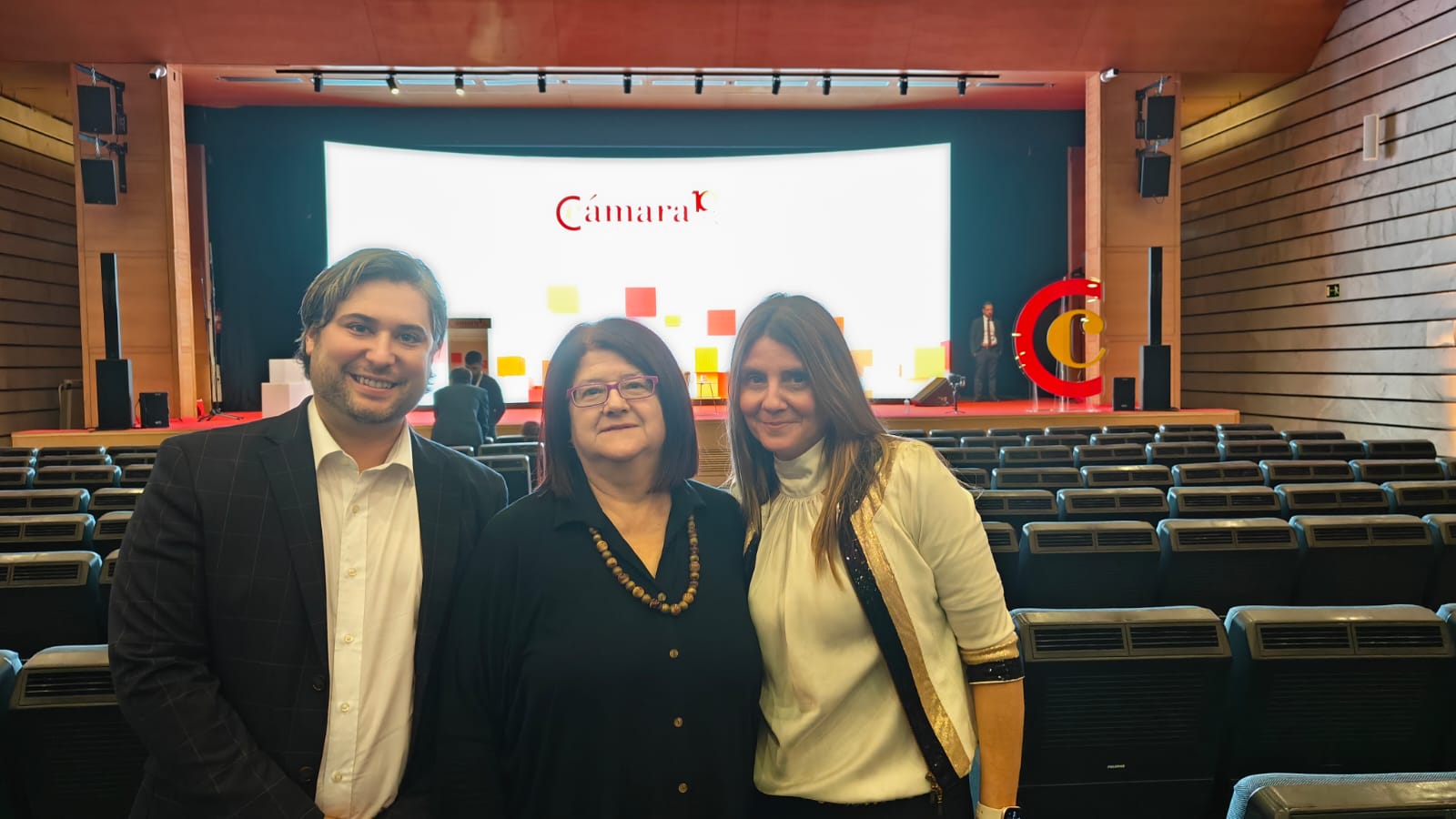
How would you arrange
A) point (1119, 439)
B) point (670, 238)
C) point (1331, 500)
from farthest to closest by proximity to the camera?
point (670, 238)
point (1119, 439)
point (1331, 500)

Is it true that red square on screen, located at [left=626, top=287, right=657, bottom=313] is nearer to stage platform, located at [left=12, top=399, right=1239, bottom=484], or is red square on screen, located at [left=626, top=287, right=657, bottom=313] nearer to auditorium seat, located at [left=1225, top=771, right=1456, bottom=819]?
stage platform, located at [left=12, top=399, right=1239, bottom=484]

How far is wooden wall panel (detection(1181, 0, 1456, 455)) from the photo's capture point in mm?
9336

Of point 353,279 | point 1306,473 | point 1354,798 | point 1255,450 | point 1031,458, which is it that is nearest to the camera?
point 1354,798

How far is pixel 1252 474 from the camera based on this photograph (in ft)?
16.0

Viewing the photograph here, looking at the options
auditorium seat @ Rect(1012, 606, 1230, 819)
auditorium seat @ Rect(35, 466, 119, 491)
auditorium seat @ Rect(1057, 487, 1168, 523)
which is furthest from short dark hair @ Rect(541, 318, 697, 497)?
auditorium seat @ Rect(35, 466, 119, 491)

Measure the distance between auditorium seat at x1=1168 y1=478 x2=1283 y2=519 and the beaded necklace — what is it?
303 cm

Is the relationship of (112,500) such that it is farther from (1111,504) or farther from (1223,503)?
(1223,503)

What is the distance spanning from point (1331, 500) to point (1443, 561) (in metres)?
0.89

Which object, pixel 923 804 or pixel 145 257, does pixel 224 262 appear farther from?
pixel 923 804

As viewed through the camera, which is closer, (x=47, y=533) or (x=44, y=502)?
(x=47, y=533)

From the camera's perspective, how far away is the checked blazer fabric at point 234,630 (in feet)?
4.42

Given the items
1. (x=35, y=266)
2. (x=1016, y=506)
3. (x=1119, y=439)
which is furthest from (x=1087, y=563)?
(x=35, y=266)

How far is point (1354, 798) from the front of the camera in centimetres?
88

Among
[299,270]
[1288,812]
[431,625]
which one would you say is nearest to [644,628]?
[431,625]
